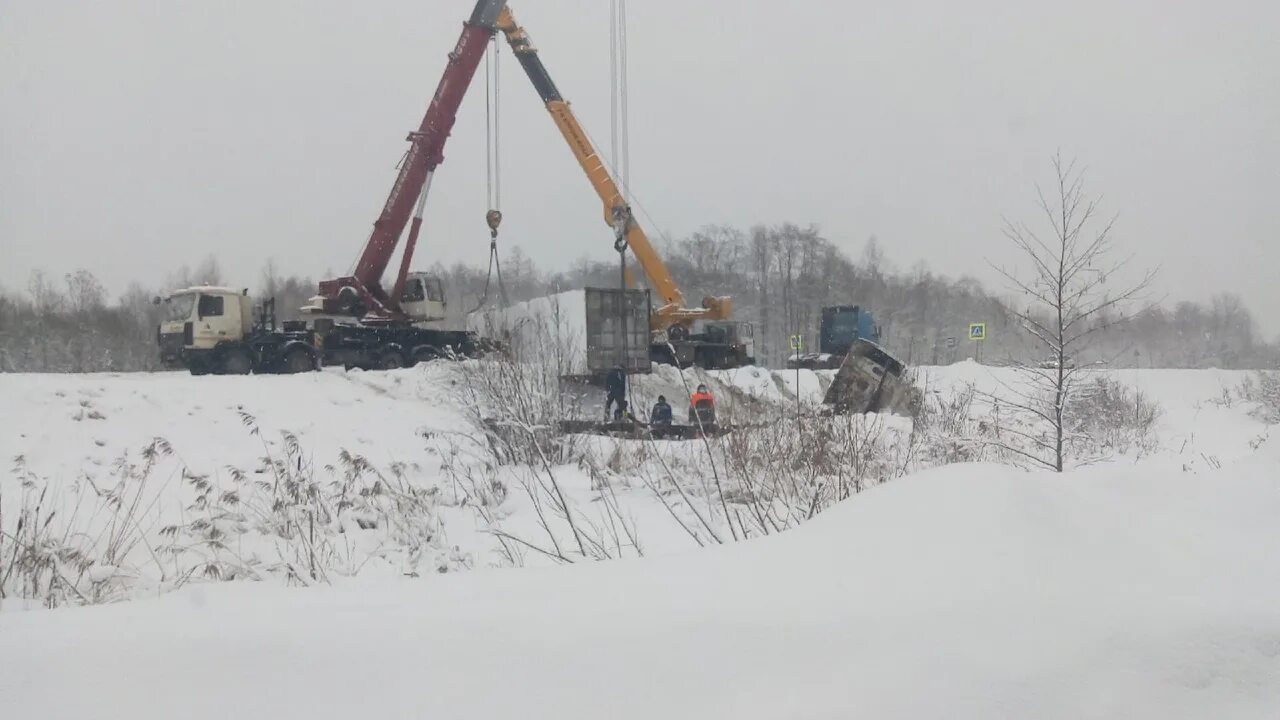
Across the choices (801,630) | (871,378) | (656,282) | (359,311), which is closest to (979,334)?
(871,378)

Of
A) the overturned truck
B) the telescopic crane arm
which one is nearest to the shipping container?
the overturned truck

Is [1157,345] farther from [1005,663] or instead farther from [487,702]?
[487,702]

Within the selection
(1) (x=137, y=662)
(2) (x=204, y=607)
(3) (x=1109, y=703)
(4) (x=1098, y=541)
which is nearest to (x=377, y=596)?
(2) (x=204, y=607)

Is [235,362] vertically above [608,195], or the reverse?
[608,195]

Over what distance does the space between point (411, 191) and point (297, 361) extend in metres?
4.84

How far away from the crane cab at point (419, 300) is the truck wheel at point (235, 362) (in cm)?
384

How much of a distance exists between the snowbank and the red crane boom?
18353 mm

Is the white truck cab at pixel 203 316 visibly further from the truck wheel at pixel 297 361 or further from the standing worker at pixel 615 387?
the standing worker at pixel 615 387

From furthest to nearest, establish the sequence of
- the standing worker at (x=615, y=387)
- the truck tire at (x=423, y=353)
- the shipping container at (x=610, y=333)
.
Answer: the truck tire at (x=423, y=353) < the shipping container at (x=610, y=333) < the standing worker at (x=615, y=387)

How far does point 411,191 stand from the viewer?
2000cm

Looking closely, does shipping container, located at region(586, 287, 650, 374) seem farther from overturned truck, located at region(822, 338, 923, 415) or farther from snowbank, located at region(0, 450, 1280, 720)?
snowbank, located at region(0, 450, 1280, 720)

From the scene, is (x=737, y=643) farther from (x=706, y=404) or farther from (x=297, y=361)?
(x=297, y=361)

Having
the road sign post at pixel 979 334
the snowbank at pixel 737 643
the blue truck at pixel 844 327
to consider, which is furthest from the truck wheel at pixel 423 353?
the snowbank at pixel 737 643

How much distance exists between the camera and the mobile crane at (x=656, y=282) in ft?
68.1
